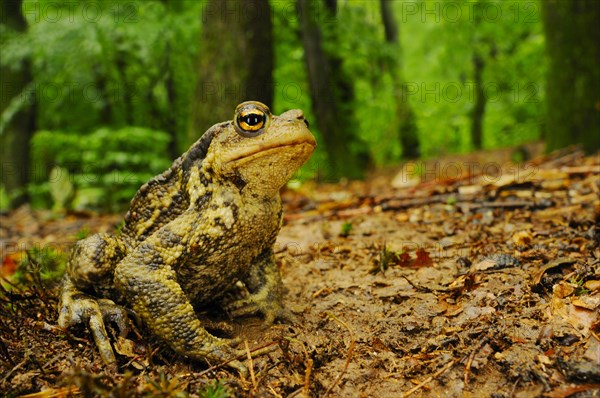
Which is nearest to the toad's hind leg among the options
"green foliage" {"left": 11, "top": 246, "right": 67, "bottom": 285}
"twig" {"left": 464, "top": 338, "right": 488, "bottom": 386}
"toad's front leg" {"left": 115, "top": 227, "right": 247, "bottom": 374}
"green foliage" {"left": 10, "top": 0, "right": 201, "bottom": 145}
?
"toad's front leg" {"left": 115, "top": 227, "right": 247, "bottom": 374}

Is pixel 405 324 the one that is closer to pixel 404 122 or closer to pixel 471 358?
pixel 471 358

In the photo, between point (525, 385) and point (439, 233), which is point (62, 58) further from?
point (525, 385)

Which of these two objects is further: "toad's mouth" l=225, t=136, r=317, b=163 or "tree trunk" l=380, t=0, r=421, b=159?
"tree trunk" l=380, t=0, r=421, b=159

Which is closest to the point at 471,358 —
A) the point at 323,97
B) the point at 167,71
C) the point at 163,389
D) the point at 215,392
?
the point at 215,392

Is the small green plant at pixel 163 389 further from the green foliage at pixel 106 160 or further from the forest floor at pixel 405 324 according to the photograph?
the green foliage at pixel 106 160

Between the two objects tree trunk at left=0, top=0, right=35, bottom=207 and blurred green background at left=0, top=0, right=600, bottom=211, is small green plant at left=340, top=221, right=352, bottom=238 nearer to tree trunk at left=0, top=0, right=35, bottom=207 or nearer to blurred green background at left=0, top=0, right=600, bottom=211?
blurred green background at left=0, top=0, right=600, bottom=211

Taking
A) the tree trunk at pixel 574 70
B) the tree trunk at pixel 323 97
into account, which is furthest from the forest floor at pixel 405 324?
the tree trunk at pixel 323 97
